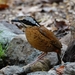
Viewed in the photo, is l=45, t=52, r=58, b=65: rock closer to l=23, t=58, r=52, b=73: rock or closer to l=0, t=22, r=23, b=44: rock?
l=23, t=58, r=52, b=73: rock

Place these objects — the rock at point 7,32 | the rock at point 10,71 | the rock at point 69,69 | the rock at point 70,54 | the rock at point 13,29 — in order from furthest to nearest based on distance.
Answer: the rock at point 13,29 → the rock at point 7,32 → the rock at point 70,54 → the rock at point 10,71 → the rock at point 69,69

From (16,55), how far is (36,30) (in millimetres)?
928

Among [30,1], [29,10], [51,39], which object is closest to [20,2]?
[30,1]


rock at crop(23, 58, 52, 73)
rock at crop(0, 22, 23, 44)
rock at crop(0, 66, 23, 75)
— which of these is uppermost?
rock at crop(0, 22, 23, 44)

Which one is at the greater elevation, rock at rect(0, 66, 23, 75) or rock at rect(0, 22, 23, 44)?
rock at rect(0, 22, 23, 44)

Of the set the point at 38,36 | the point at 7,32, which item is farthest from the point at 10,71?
the point at 7,32

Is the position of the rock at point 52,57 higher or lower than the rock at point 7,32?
lower

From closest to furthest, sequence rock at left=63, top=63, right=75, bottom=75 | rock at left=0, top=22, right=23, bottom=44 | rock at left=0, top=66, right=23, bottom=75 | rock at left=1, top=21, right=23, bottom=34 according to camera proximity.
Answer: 1. rock at left=63, top=63, right=75, bottom=75
2. rock at left=0, top=66, right=23, bottom=75
3. rock at left=0, top=22, right=23, bottom=44
4. rock at left=1, top=21, right=23, bottom=34

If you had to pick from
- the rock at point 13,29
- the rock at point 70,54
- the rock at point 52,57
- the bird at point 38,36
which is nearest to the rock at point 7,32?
the rock at point 13,29

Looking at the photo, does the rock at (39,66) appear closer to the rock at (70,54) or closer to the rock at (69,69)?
the rock at (70,54)

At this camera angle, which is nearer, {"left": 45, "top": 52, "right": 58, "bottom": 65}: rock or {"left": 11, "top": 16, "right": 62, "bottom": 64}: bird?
{"left": 11, "top": 16, "right": 62, "bottom": 64}: bird

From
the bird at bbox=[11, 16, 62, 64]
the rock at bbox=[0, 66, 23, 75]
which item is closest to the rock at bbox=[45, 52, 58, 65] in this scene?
the bird at bbox=[11, 16, 62, 64]

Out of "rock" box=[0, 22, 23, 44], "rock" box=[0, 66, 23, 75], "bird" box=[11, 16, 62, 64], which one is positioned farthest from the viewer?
"rock" box=[0, 22, 23, 44]

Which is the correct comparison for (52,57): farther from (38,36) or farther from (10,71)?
(10,71)
